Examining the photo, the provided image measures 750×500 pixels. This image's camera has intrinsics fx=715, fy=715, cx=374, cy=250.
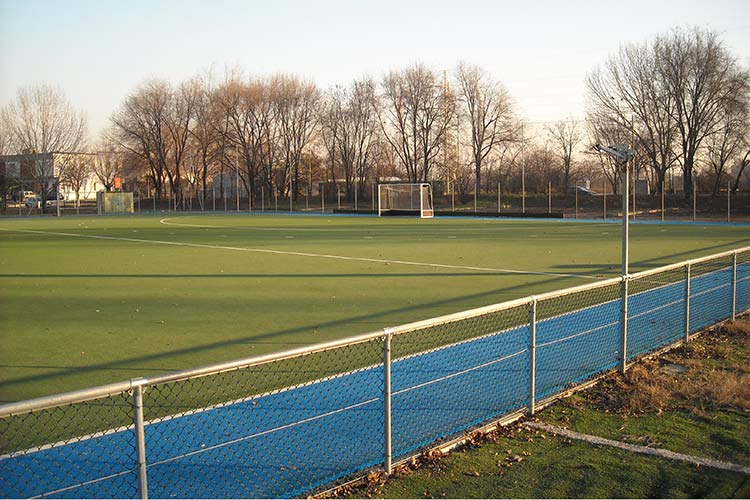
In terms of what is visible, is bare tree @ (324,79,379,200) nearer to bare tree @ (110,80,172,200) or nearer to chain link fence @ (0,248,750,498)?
bare tree @ (110,80,172,200)

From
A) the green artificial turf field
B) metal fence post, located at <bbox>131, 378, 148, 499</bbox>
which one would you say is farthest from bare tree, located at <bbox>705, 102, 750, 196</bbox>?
metal fence post, located at <bbox>131, 378, 148, 499</bbox>

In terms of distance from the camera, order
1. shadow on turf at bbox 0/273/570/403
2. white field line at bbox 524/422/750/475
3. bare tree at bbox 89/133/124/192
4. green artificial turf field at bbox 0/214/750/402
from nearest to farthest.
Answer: white field line at bbox 524/422/750/475 → shadow on turf at bbox 0/273/570/403 → green artificial turf field at bbox 0/214/750/402 → bare tree at bbox 89/133/124/192

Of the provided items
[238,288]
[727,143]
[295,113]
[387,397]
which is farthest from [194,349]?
[295,113]

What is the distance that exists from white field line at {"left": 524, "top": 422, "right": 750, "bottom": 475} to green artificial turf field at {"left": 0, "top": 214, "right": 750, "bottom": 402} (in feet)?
15.2

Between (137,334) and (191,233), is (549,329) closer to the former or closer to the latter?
(137,334)

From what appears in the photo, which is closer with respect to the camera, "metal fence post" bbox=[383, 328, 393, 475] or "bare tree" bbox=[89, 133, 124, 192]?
"metal fence post" bbox=[383, 328, 393, 475]

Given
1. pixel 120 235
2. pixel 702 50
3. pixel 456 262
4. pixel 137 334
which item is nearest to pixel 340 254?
pixel 456 262

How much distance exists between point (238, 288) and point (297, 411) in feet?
31.6

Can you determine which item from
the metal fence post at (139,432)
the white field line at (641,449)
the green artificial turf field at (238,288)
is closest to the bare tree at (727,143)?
the green artificial turf field at (238,288)

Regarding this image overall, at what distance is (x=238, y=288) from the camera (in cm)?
1634

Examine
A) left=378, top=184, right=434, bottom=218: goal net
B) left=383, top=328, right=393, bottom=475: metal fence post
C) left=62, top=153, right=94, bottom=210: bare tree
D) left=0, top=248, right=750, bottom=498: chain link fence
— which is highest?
left=62, top=153, right=94, bottom=210: bare tree

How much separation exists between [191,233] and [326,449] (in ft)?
105

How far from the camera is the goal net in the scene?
57.5 metres

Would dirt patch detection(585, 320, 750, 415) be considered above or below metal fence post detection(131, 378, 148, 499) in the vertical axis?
below
